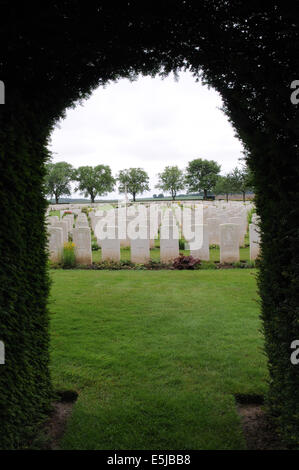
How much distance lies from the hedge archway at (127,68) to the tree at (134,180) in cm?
7611

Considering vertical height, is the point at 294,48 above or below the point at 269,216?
above

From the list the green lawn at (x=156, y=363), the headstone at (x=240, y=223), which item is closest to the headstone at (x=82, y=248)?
the green lawn at (x=156, y=363)

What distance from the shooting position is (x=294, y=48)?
1.98 m

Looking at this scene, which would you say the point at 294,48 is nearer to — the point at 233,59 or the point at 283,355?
the point at 233,59

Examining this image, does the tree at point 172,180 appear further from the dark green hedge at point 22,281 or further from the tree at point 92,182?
the dark green hedge at point 22,281

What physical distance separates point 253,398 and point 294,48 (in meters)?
3.36

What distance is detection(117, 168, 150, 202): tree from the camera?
258 feet

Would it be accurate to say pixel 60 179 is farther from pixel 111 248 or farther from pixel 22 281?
pixel 22 281

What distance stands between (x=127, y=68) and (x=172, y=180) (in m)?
81.4

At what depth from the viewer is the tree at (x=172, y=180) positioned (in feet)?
272

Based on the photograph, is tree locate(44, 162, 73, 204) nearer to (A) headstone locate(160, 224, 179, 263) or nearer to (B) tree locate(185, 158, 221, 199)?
(B) tree locate(185, 158, 221, 199)

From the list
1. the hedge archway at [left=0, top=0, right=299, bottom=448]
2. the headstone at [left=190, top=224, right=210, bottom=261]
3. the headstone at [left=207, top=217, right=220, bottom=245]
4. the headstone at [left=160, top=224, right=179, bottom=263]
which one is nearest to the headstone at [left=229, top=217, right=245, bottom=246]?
the headstone at [left=207, top=217, right=220, bottom=245]
